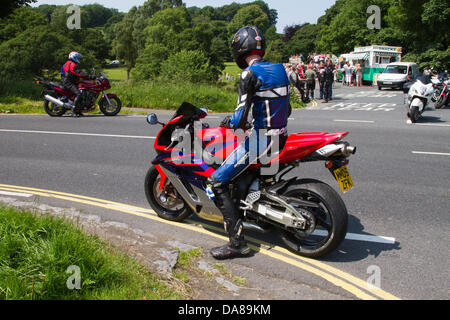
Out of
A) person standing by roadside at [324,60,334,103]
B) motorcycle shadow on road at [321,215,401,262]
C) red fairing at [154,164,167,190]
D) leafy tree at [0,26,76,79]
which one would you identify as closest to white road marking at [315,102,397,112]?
person standing by roadside at [324,60,334,103]

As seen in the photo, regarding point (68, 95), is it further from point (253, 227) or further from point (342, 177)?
point (342, 177)

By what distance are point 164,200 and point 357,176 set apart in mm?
3449

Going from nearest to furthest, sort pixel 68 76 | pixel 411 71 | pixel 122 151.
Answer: pixel 122 151
pixel 68 76
pixel 411 71

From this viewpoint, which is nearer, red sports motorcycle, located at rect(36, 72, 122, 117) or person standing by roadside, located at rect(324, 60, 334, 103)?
red sports motorcycle, located at rect(36, 72, 122, 117)

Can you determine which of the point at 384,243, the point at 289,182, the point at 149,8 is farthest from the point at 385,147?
the point at 149,8

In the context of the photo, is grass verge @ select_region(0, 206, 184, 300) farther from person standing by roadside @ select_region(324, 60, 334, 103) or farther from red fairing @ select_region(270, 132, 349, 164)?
person standing by roadside @ select_region(324, 60, 334, 103)

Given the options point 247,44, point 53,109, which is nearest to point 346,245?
point 247,44

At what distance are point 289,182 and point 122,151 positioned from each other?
18.1 ft

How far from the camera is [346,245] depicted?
14.9ft

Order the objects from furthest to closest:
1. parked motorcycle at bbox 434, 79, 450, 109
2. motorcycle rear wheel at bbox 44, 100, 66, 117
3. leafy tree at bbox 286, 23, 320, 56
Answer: leafy tree at bbox 286, 23, 320, 56, parked motorcycle at bbox 434, 79, 450, 109, motorcycle rear wheel at bbox 44, 100, 66, 117

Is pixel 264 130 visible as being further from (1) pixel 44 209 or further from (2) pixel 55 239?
(1) pixel 44 209

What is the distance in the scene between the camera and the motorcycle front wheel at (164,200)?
518 cm

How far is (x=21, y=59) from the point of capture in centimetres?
2542

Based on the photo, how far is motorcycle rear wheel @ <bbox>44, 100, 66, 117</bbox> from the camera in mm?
14406
